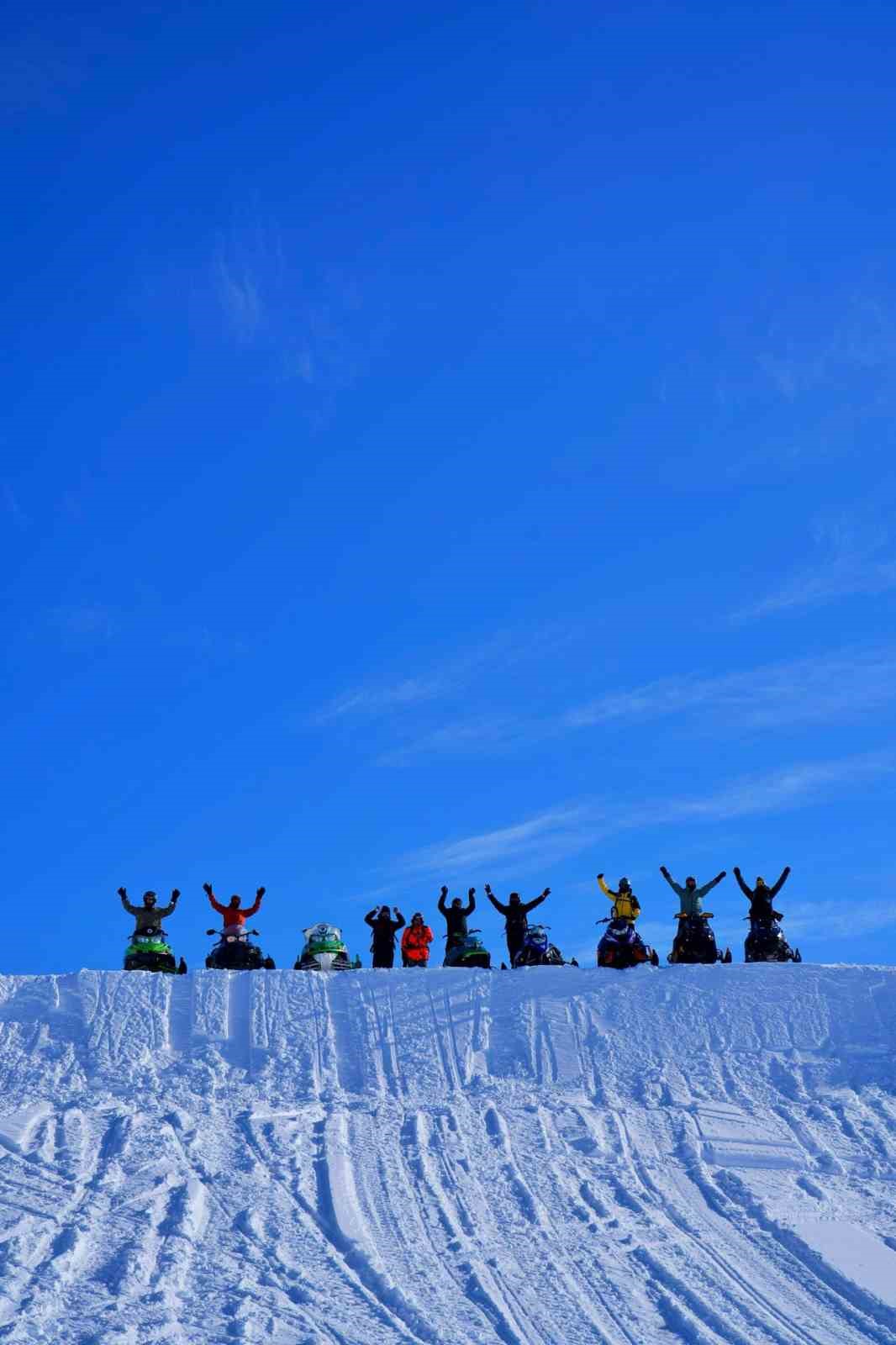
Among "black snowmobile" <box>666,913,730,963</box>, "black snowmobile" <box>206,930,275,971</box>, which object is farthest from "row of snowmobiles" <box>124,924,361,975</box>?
"black snowmobile" <box>666,913,730,963</box>

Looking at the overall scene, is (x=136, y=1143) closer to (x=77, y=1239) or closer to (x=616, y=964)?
(x=77, y=1239)

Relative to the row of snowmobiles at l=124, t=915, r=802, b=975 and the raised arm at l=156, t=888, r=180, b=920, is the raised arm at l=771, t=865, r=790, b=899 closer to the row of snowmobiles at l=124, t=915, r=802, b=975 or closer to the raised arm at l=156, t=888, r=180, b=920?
the row of snowmobiles at l=124, t=915, r=802, b=975

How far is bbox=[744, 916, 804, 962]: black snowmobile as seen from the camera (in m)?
19.9

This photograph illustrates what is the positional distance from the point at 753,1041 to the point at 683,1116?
2.18 metres

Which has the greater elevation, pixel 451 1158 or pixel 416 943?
pixel 416 943

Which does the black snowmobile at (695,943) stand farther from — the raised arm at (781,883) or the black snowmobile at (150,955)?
the black snowmobile at (150,955)

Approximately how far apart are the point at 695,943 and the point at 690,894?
742 millimetres

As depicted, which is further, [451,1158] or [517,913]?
[517,913]

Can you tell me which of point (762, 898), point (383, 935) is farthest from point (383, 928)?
point (762, 898)

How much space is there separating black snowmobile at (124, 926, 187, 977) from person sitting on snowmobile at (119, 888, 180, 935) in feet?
0.30

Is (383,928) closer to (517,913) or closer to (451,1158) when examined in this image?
(517,913)

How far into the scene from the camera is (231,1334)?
9.45 metres

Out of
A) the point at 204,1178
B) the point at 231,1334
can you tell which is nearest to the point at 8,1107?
the point at 204,1178

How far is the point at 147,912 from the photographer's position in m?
20.6
